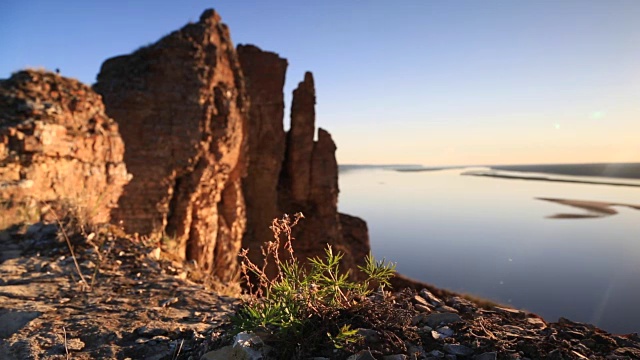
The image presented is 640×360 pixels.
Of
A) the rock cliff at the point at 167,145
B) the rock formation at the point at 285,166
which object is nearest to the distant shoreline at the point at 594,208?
the rock formation at the point at 285,166

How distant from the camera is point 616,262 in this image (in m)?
40.3

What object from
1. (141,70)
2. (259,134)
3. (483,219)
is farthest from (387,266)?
(483,219)

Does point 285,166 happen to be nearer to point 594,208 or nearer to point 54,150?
point 54,150

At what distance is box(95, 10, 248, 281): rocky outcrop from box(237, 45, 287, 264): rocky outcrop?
1016 centimetres

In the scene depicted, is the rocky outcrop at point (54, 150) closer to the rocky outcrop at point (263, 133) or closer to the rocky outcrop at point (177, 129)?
the rocky outcrop at point (177, 129)

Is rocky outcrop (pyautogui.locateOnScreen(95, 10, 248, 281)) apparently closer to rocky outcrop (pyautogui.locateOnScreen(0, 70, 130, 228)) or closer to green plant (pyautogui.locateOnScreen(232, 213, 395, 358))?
rocky outcrop (pyautogui.locateOnScreen(0, 70, 130, 228))

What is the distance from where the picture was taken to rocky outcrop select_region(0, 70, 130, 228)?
5.45 meters

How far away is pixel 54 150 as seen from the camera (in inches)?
260

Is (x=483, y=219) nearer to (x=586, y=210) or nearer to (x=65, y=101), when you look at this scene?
(x=586, y=210)

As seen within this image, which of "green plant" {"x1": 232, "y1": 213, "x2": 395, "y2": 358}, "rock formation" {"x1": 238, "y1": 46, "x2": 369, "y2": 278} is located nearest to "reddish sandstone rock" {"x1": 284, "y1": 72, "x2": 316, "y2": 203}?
"rock formation" {"x1": 238, "y1": 46, "x2": 369, "y2": 278}

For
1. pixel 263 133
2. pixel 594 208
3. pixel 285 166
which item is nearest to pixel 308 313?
pixel 263 133

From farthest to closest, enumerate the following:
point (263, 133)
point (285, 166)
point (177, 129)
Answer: point (285, 166) → point (263, 133) → point (177, 129)

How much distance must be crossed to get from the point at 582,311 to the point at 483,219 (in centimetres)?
4758

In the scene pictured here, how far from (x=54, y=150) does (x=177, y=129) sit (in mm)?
6034
